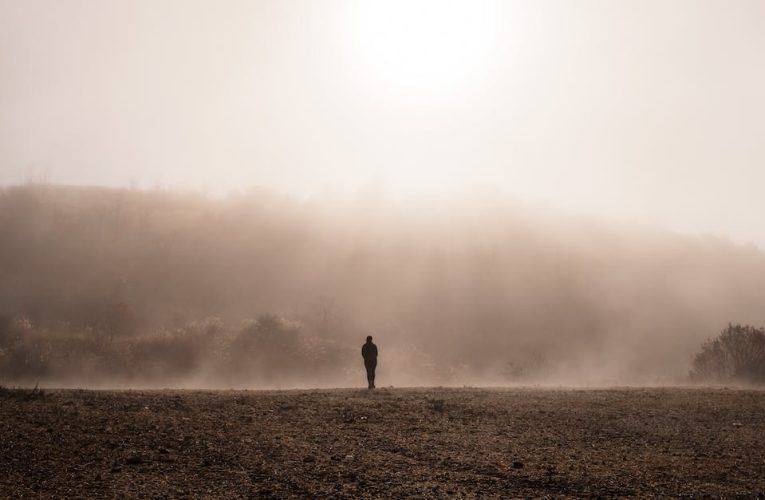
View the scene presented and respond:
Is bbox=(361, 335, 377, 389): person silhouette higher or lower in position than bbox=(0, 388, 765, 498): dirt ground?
higher

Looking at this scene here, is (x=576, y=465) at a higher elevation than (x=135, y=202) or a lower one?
lower

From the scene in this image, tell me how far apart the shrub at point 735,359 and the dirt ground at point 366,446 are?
1660 centimetres

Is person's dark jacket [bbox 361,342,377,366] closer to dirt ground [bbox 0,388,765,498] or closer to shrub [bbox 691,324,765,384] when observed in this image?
dirt ground [bbox 0,388,765,498]

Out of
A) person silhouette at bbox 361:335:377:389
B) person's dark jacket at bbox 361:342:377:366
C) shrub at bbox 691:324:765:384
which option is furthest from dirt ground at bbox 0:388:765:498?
shrub at bbox 691:324:765:384

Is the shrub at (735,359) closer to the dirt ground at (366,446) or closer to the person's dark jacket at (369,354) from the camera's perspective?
the dirt ground at (366,446)

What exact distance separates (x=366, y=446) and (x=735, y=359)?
31.4 m

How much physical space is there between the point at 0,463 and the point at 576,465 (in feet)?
37.2

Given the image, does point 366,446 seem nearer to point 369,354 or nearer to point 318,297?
point 369,354

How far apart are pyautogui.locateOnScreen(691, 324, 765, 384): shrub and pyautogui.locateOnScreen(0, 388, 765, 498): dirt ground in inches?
654

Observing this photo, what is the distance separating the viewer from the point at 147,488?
9.98m

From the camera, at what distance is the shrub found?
3288 cm

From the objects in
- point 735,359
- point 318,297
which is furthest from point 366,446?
point 318,297

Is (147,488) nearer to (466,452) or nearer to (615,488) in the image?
(466,452)

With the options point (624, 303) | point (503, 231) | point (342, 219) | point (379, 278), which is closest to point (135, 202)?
point (342, 219)
